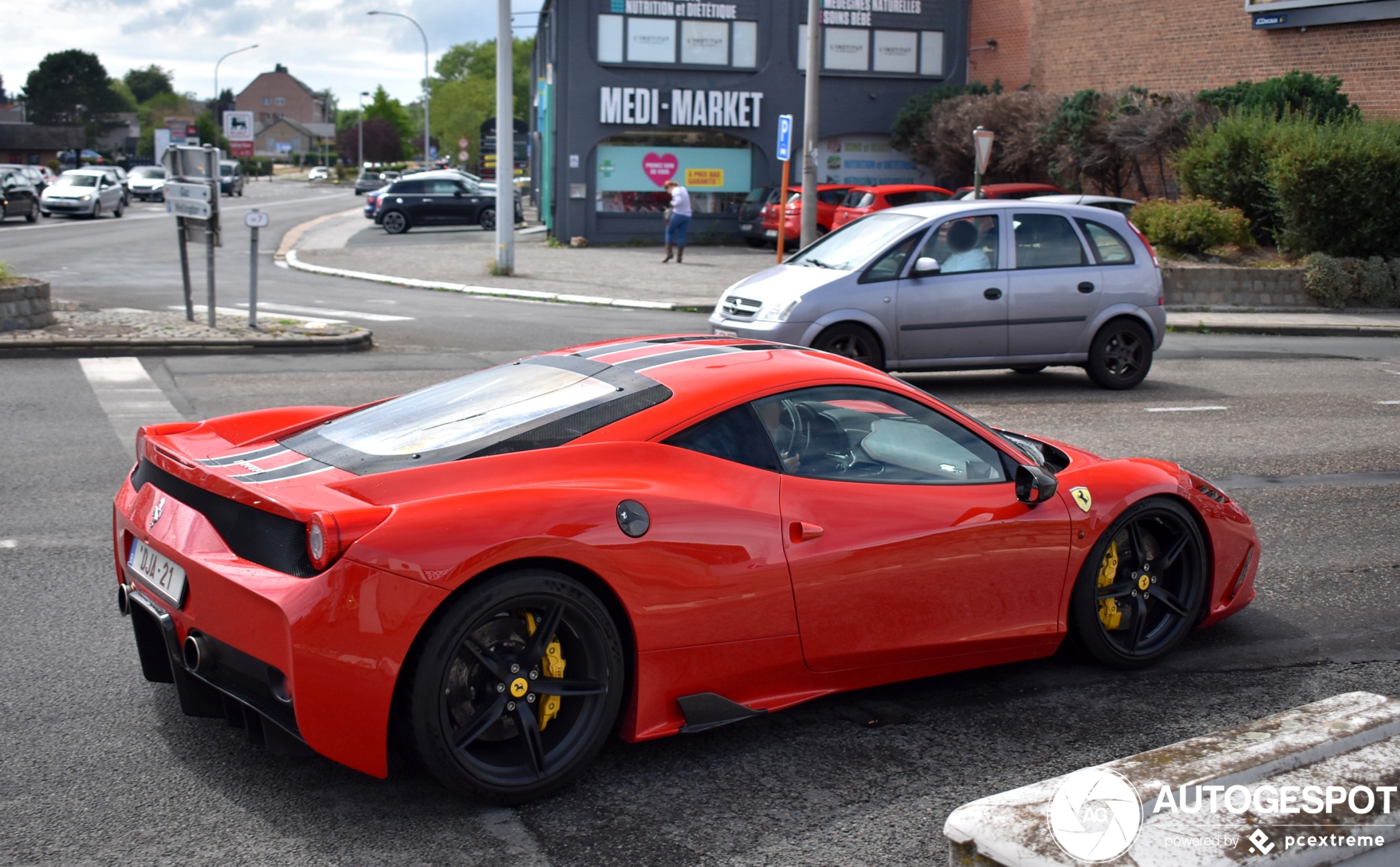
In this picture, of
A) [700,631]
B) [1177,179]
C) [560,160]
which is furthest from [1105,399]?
[560,160]

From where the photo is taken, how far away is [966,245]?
37.3 ft

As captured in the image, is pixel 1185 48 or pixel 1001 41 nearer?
pixel 1185 48

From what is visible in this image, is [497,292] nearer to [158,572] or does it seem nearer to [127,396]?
[127,396]

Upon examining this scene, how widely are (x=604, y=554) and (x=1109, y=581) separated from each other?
7.20 ft

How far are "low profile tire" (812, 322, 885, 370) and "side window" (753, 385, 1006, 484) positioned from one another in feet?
20.9

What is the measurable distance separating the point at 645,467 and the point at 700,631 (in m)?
0.53

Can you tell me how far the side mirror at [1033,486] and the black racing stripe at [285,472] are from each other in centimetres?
236

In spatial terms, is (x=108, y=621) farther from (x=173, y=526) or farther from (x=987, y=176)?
(x=987, y=176)

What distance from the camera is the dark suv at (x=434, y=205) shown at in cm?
3769

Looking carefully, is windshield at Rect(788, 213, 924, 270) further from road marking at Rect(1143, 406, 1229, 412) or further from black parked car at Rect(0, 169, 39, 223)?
black parked car at Rect(0, 169, 39, 223)

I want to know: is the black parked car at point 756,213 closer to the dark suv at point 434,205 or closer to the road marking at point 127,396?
the dark suv at point 434,205

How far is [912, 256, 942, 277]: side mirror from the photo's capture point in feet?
36.0

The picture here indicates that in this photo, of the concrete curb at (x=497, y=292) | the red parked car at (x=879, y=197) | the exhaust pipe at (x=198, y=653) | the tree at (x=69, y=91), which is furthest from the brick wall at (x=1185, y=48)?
the tree at (x=69, y=91)

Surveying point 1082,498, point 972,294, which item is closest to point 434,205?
point 972,294
